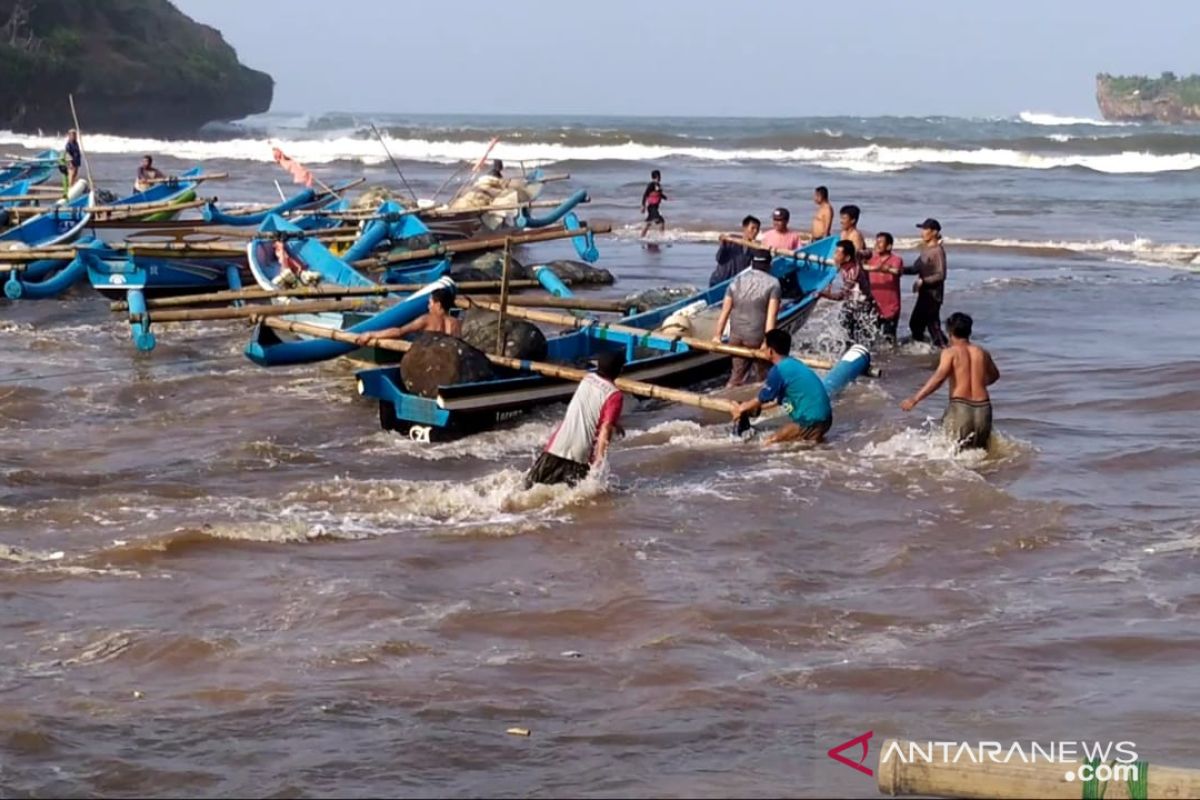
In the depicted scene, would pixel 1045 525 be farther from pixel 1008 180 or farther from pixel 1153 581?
pixel 1008 180

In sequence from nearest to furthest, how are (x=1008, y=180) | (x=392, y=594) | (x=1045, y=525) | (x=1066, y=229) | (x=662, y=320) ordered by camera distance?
(x=392, y=594) < (x=1045, y=525) < (x=662, y=320) < (x=1066, y=229) < (x=1008, y=180)

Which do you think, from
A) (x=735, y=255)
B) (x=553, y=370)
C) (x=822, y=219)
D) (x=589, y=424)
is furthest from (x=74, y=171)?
(x=589, y=424)

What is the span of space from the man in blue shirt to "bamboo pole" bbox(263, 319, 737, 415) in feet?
0.87

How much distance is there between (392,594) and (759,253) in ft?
25.6

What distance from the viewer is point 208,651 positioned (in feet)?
23.9

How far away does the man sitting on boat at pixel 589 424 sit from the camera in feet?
32.4

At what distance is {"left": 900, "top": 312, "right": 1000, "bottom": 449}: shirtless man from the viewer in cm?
1073

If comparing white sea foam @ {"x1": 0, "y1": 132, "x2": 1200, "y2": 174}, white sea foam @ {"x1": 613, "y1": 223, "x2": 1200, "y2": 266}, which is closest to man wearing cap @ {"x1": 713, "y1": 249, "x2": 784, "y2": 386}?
white sea foam @ {"x1": 613, "y1": 223, "x2": 1200, "y2": 266}

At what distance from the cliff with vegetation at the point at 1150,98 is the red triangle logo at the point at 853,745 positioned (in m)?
102

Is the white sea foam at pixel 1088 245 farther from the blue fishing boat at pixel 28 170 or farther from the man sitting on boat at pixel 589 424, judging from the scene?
the man sitting on boat at pixel 589 424

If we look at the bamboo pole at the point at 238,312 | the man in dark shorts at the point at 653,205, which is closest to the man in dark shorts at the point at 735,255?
the bamboo pole at the point at 238,312

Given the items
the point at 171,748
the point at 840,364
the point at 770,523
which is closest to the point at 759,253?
the point at 840,364

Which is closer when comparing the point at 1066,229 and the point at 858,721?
the point at 858,721

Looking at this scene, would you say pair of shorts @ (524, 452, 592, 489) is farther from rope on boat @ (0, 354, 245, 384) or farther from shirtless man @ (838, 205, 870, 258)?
rope on boat @ (0, 354, 245, 384)
